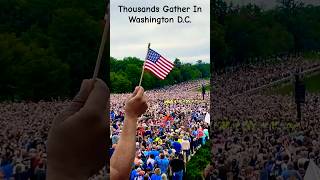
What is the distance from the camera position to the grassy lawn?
13.8 m

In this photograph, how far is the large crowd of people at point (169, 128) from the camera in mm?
6152

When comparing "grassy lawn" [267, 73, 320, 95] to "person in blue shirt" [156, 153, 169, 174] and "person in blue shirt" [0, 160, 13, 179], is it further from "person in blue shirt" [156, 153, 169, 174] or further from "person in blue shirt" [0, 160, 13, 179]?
"person in blue shirt" [156, 153, 169, 174]

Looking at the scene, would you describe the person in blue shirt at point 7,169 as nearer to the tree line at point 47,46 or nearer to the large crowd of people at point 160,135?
the large crowd of people at point 160,135

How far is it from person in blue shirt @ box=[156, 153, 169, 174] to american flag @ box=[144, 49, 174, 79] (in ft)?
2.68

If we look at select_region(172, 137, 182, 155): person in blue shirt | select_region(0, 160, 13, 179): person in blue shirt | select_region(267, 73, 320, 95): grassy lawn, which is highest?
select_region(267, 73, 320, 95): grassy lawn

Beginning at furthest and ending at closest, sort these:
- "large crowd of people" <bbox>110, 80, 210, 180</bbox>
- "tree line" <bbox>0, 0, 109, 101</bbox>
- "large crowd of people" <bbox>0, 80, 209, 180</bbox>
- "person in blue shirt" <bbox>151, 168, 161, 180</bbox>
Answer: "tree line" <bbox>0, 0, 109, 101</bbox>
"large crowd of people" <bbox>0, 80, 209, 180</bbox>
"large crowd of people" <bbox>110, 80, 210, 180</bbox>
"person in blue shirt" <bbox>151, 168, 161, 180</bbox>

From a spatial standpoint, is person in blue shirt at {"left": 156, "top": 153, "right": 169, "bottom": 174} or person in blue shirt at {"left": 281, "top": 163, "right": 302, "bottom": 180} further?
person in blue shirt at {"left": 281, "top": 163, "right": 302, "bottom": 180}

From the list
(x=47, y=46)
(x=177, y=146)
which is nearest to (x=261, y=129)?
(x=177, y=146)

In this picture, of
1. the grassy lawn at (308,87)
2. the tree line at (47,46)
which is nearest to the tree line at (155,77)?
the grassy lawn at (308,87)

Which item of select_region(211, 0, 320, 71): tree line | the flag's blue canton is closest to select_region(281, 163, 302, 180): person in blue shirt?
the flag's blue canton

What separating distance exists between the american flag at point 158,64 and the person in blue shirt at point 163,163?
2.68 ft

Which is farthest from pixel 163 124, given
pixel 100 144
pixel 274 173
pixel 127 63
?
pixel 100 144

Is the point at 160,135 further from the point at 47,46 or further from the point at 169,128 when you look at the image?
the point at 47,46

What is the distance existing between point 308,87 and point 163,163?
9.07 meters
